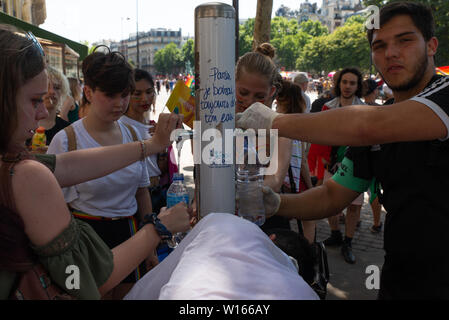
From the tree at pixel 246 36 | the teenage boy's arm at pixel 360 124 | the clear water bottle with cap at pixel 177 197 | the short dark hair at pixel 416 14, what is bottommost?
the clear water bottle with cap at pixel 177 197

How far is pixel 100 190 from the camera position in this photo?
8.13ft

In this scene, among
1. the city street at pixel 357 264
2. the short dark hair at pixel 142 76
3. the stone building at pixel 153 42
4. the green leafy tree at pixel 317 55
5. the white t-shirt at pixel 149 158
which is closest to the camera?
the white t-shirt at pixel 149 158

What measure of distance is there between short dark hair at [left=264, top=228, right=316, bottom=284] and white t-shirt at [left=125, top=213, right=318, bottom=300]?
1.16ft

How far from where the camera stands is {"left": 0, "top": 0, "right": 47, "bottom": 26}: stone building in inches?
981

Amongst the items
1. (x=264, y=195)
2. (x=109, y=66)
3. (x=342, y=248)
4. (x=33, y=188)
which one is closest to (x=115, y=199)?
(x=109, y=66)

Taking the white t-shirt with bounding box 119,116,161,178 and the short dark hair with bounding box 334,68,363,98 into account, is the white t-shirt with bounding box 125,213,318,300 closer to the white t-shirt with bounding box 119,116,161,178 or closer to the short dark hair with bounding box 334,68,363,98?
the white t-shirt with bounding box 119,116,161,178

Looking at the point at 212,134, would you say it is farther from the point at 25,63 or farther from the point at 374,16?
the point at 374,16

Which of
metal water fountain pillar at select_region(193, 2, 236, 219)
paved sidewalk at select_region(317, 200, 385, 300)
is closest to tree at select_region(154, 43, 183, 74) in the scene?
paved sidewalk at select_region(317, 200, 385, 300)

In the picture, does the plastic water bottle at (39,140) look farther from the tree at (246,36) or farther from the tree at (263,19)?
the tree at (246,36)

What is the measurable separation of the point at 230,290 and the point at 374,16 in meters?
1.68

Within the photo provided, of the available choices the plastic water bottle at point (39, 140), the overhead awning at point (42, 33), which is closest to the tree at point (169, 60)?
the overhead awning at point (42, 33)

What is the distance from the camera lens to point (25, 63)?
1.22 metres

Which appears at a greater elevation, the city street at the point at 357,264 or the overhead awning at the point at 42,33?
the overhead awning at the point at 42,33

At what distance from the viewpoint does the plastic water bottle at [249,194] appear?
68.5 inches
